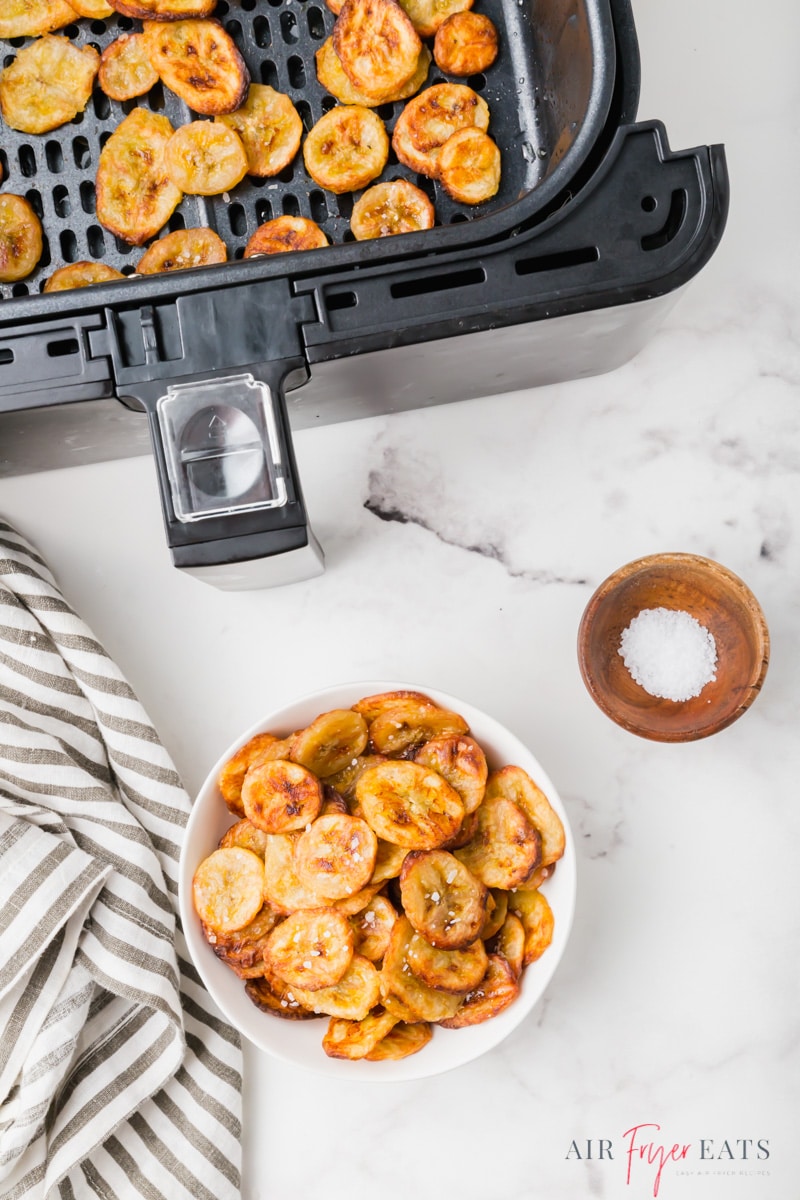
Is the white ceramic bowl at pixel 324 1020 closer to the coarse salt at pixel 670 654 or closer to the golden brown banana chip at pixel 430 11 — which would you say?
the coarse salt at pixel 670 654

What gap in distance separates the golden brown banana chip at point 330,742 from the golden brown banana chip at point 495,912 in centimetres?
16

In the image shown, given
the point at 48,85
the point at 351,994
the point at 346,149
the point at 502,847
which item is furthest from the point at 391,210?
the point at 351,994

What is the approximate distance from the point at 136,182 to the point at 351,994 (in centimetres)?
65

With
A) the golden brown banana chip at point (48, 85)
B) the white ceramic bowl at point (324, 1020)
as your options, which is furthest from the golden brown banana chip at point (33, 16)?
the white ceramic bowl at point (324, 1020)

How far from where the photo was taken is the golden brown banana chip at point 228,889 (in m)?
0.80

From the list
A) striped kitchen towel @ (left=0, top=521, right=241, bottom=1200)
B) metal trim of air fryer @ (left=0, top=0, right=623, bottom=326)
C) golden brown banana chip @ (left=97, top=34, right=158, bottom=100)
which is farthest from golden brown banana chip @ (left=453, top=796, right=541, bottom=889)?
golden brown banana chip @ (left=97, top=34, right=158, bottom=100)

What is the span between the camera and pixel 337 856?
78 cm

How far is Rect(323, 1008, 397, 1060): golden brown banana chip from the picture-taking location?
0.78m

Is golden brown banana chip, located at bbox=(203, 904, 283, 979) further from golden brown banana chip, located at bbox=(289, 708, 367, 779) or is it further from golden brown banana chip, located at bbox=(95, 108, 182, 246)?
golden brown banana chip, located at bbox=(95, 108, 182, 246)

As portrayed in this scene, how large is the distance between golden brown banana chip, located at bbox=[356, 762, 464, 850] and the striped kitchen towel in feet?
0.64

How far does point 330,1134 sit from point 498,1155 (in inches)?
5.8

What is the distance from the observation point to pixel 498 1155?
2.97ft

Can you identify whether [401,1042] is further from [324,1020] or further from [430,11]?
[430,11]

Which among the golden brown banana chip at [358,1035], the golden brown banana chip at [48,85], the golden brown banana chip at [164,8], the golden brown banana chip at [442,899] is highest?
the golden brown banana chip at [164,8]
